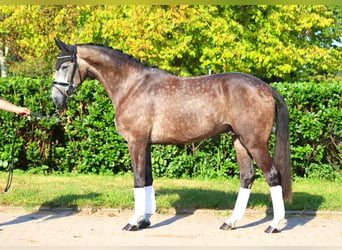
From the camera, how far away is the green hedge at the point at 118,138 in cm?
1138

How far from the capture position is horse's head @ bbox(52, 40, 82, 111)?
7.30m

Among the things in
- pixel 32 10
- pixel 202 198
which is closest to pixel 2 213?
pixel 202 198

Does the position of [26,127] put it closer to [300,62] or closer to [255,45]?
[255,45]

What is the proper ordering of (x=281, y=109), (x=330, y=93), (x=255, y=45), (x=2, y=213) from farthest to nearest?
(x=255, y=45)
(x=330, y=93)
(x=2, y=213)
(x=281, y=109)

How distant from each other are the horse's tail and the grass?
1.21 meters

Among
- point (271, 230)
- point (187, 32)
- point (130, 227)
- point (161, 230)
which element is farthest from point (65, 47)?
point (187, 32)

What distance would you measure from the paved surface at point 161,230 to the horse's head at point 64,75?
163 cm

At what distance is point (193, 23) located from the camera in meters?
16.6

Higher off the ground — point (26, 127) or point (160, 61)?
point (160, 61)

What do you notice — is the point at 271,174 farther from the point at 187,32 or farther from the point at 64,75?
the point at 187,32

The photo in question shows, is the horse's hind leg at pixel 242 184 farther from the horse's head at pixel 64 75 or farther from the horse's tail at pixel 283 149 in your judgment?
the horse's head at pixel 64 75

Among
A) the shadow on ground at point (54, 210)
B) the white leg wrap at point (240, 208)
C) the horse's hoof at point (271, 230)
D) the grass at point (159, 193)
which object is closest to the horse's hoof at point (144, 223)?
the grass at point (159, 193)

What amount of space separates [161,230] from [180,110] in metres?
1.56

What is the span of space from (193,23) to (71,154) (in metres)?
6.52
